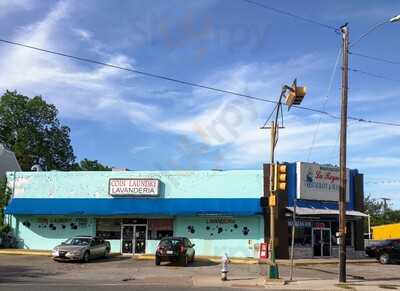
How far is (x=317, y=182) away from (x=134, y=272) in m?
16.9

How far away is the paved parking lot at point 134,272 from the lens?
2427cm

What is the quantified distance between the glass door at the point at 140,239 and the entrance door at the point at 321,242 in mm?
11528

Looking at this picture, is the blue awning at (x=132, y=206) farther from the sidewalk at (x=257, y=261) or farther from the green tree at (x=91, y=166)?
the green tree at (x=91, y=166)

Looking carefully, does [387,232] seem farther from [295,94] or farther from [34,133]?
[295,94]

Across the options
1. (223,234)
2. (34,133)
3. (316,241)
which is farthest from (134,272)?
(34,133)

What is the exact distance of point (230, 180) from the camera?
39.3 m

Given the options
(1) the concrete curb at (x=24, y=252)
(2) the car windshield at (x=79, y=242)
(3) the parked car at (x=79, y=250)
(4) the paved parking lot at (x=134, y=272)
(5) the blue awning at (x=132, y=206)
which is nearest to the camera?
(4) the paved parking lot at (x=134, y=272)

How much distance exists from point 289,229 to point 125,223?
441 inches

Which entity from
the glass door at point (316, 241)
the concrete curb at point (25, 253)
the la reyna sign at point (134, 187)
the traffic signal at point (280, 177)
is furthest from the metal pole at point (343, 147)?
the concrete curb at point (25, 253)

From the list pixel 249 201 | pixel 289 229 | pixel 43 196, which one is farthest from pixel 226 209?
pixel 43 196

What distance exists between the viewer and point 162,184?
133 feet

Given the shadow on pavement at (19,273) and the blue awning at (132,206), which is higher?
the blue awning at (132,206)

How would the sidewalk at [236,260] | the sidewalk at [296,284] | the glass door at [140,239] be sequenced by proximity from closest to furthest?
the sidewalk at [296,284], the sidewalk at [236,260], the glass door at [140,239]

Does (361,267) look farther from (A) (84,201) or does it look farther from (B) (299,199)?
(A) (84,201)
